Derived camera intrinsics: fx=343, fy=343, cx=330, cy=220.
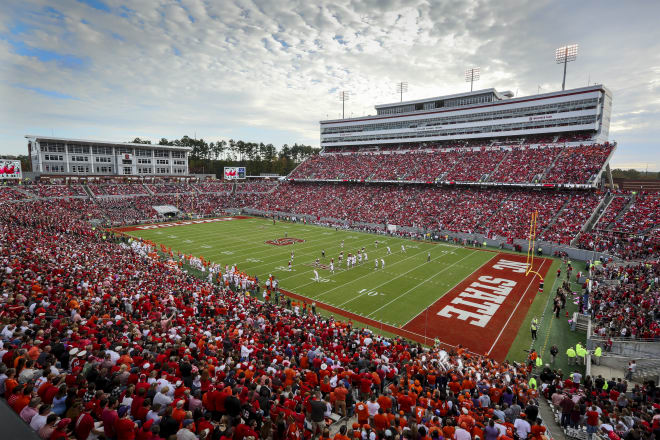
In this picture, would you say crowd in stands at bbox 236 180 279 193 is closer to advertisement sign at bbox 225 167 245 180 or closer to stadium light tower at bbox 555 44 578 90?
advertisement sign at bbox 225 167 245 180

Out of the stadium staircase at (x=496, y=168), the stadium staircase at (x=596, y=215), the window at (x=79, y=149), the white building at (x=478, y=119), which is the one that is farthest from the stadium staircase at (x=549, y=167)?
the window at (x=79, y=149)

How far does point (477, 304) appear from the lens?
65.3 ft

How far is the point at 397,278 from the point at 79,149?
6645 cm

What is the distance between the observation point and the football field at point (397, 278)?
17188mm

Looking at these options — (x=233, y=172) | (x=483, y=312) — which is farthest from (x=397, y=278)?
(x=233, y=172)

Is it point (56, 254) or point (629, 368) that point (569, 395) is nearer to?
point (629, 368)

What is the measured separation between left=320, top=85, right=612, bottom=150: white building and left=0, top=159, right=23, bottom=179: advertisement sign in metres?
51.9

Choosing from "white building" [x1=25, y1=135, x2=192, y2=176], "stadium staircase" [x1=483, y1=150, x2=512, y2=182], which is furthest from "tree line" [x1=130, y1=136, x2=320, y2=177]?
"stadium staircase" [x1=483, y1=150, x2=512, y2=182]

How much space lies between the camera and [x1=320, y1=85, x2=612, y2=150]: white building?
45.3m

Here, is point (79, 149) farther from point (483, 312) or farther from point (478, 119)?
point (483, 312)

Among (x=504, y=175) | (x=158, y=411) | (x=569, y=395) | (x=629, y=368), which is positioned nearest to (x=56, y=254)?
(x=158, y=411)

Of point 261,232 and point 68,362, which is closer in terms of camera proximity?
point 68,362

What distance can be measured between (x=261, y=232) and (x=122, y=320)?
31.3 meters

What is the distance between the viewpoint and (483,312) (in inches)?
738
